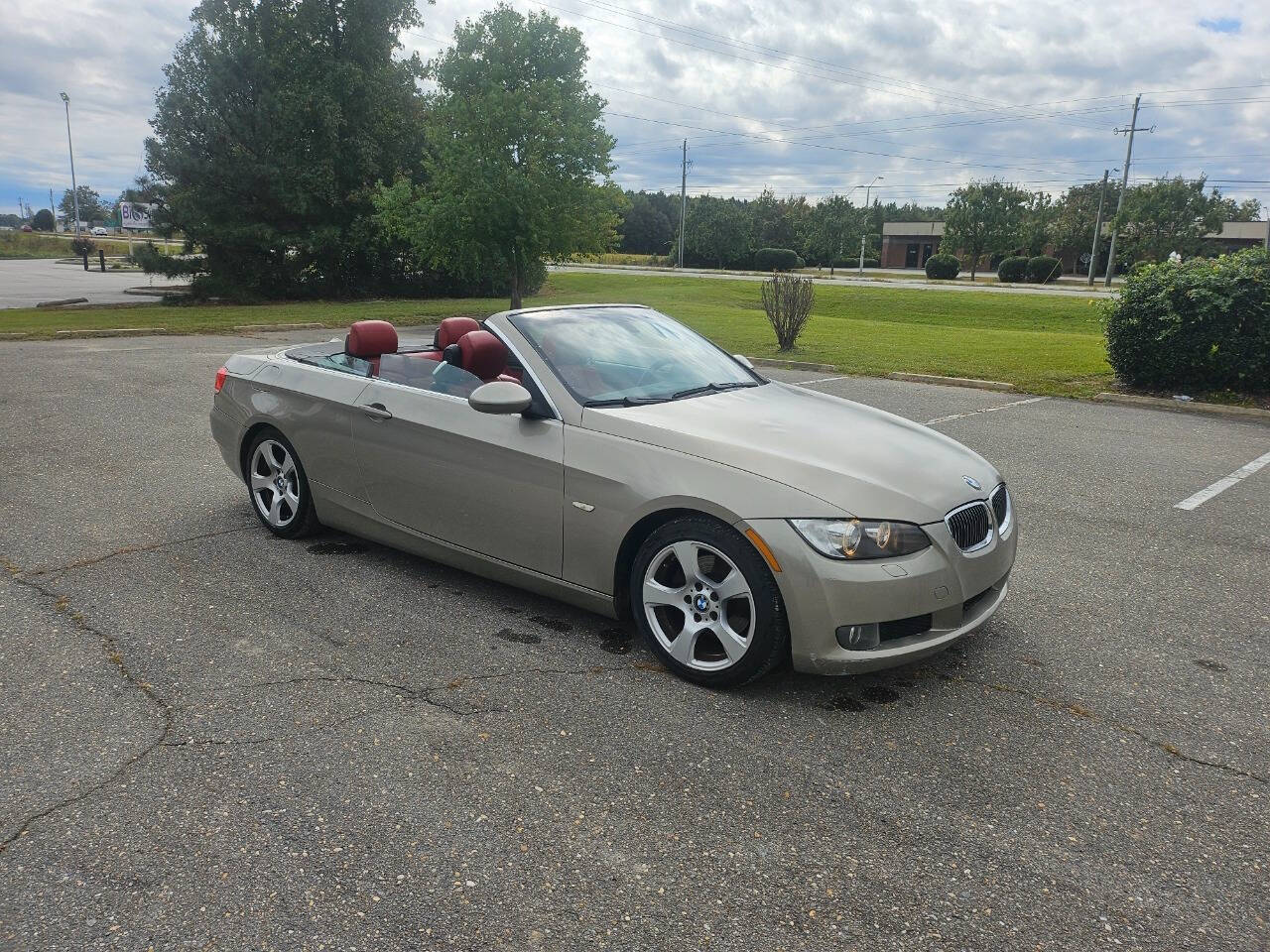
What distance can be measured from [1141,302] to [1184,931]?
11.6m

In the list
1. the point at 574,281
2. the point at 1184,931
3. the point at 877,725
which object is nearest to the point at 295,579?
the point at 877,725

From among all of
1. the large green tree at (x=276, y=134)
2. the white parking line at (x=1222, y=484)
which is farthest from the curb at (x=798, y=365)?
the large green tree at (x=276, y=134)

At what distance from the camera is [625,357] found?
466cm

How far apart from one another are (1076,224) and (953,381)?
208ft

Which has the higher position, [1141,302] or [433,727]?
[1141,302]

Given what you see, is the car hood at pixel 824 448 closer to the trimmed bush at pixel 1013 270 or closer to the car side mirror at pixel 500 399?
the car side mirror at pixel 500 399

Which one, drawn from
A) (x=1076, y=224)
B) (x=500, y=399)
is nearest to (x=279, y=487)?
(x=500, y=399)

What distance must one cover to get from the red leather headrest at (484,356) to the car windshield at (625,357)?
146 millimetres

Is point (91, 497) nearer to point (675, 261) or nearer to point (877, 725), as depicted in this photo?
point (877, 725)

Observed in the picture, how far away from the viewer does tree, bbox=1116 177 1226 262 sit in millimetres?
53625

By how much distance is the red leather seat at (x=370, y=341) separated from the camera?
5.20 metres

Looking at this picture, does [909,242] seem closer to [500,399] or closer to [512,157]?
[512,157]

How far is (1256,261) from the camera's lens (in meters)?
11.7

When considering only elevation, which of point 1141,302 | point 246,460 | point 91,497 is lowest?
point 91,497
